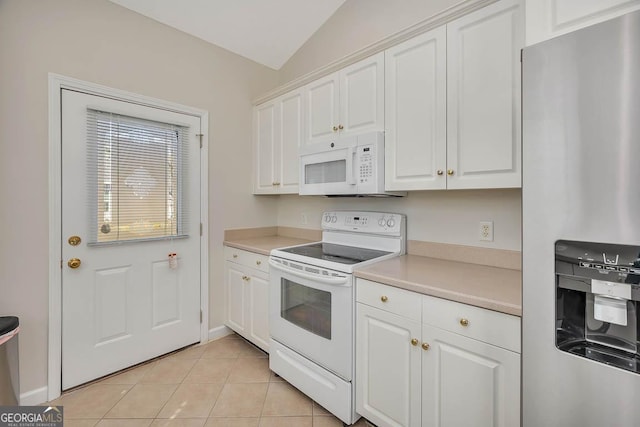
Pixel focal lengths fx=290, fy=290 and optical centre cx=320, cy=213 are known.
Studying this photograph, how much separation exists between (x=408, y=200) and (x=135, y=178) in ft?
6.50

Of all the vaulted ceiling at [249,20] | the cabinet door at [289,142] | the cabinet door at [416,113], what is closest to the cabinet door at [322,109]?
the cabinet door at [289,142]

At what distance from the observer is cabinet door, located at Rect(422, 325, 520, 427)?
3.54ft

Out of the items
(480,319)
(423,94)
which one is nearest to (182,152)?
(423,94)

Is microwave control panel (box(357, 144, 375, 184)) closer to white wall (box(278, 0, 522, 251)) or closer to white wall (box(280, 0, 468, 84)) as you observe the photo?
white wall (box(278, 0, 522, 251))

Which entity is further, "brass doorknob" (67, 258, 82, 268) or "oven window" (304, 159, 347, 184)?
"oven window" (304, 159, 347, 184)

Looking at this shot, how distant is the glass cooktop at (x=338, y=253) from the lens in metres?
1.83

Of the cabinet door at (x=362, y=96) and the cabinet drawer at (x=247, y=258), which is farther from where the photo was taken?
the cabinet drawer at (x=247, y=258)

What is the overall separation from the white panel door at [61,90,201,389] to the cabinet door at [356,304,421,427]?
162cm

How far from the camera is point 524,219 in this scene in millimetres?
880

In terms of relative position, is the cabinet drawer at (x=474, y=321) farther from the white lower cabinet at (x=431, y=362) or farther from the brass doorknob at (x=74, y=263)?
the brass doorknob at (x=74, y=263)

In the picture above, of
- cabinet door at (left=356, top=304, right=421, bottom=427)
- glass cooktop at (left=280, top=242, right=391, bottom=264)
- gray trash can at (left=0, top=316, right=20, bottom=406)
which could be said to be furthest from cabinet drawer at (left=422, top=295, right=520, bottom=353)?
gray trash can at (left=0, top=316, right=20, bottom=406)

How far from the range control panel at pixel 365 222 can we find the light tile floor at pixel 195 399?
45.9 inches

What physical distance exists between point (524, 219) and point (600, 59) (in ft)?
1.48

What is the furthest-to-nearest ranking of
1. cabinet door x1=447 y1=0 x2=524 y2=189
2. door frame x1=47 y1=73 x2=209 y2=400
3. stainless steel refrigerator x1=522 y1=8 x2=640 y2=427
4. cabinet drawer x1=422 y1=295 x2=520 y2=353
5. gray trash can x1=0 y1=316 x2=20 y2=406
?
door frame x1=47 y1=73 x2=209 y2=400 → gray trash can x1=0 y1=316 x2=20 y2=406 → cabinet door x1=447 y1=0 x2=524 y2=189 → cabinet drawer x1=422 y1=295 x2=520 y2=353 → stainless steel refrigerator x1=522 y1=8 x2=640 y2=427
